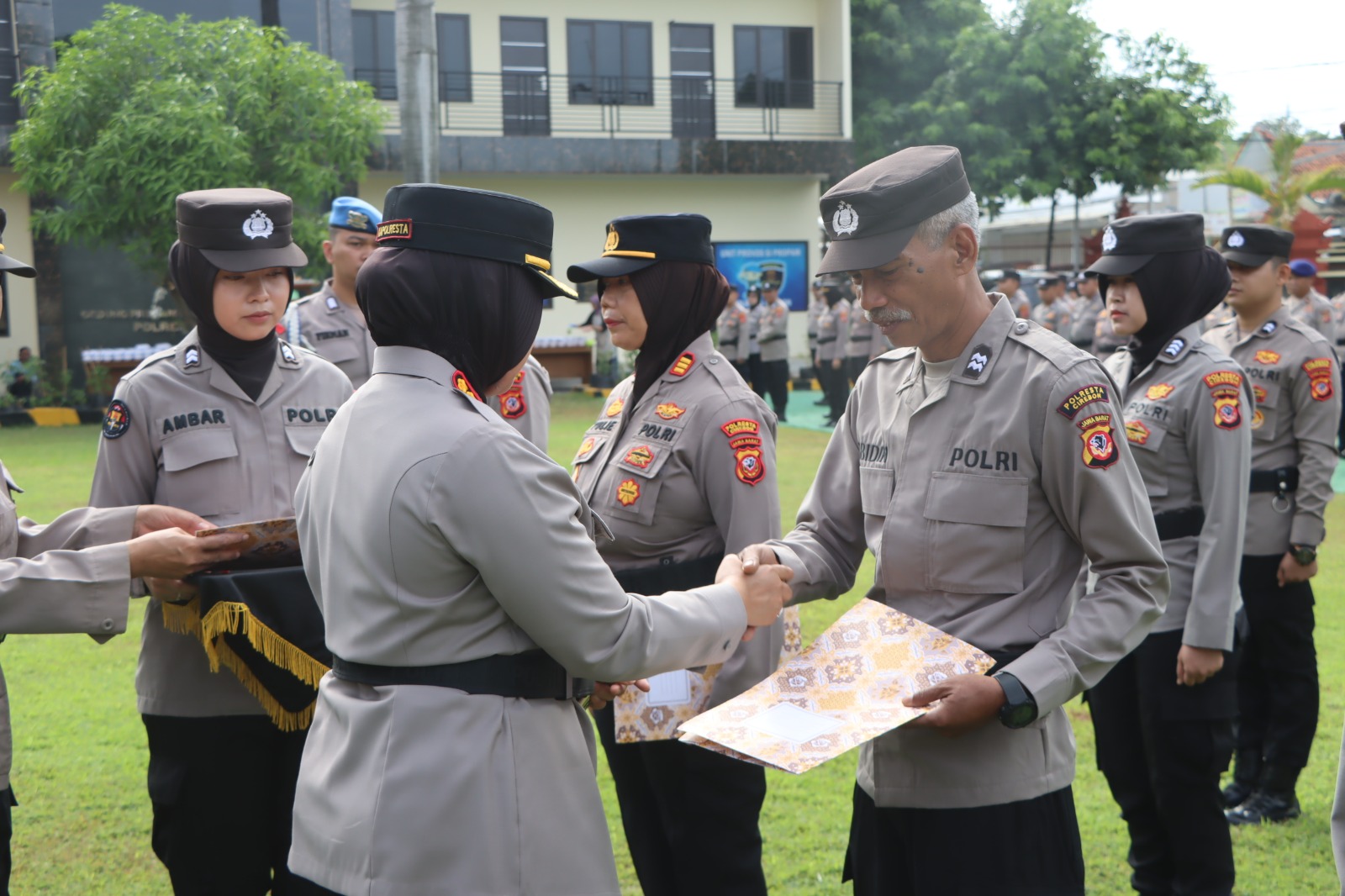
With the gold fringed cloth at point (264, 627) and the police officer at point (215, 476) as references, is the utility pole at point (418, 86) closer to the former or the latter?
the police officer at point (215, 476)

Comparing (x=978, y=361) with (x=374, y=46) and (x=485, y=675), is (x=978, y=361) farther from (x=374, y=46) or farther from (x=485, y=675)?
(x=374, y=46)

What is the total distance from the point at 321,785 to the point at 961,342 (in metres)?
1.43

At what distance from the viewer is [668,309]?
11.0 feet

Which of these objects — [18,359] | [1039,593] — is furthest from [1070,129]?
[1039,593]

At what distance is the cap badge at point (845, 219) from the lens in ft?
7.84

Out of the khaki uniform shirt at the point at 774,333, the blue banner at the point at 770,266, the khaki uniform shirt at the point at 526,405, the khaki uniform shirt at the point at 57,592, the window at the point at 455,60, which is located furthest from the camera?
the blue banner at the point at 770,266

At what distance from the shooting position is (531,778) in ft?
6.57

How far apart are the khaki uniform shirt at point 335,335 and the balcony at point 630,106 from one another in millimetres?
16685

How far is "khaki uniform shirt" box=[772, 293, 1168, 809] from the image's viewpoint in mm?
2293

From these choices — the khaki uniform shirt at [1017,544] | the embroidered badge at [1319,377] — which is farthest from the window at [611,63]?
the khaki uniform shirt at [1017,544]

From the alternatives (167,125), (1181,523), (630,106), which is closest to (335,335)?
(1181,523)

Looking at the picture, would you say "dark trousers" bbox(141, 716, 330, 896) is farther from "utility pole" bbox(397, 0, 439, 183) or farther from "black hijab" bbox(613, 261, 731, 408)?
"utility pole" bbox(397, 0, 439, 183)

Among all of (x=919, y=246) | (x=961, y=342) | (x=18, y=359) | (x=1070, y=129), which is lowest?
(x=18, y=359)

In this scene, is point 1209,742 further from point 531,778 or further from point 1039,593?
point 531,778
